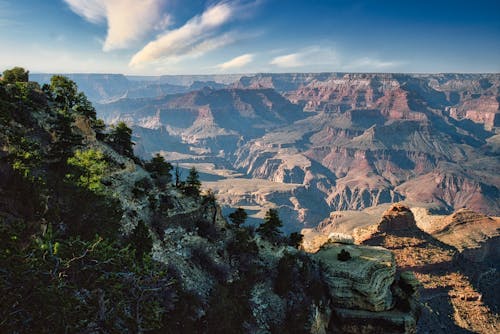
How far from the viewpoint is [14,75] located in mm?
48406

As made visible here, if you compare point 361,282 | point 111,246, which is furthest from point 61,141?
point 361,282

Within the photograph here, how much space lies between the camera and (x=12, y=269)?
13867 mm

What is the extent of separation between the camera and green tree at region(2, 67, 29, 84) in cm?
4762

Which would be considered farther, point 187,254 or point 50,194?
point 187,254

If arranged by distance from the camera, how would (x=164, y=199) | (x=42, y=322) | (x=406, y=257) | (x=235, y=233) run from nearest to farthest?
1. (x=42, y=322)
2. (x=164, y=199)
3. (x=235, y=233)
4. (x=406, y=257)

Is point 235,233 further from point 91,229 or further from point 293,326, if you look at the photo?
point 91,229

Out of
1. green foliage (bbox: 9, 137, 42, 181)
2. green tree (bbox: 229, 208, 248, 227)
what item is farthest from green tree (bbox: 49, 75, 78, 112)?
green tree (bbox: 229, 208, 248, 227)

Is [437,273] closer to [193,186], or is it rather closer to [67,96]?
[193,186]

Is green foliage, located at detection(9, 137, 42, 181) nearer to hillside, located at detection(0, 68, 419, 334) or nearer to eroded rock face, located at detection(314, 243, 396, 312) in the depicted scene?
hillside, located at detection(0, 68, 419, 334)

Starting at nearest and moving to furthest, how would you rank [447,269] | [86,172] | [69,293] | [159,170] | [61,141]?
[69,293] → [86,172] → [61,141] → [159,170] → [447,269]

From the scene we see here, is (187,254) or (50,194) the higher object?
(50,194)

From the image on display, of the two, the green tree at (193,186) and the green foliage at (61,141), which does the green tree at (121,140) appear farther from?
the green foliage at (61,141)

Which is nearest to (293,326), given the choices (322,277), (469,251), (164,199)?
(322,277)

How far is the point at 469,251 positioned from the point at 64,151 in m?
153
